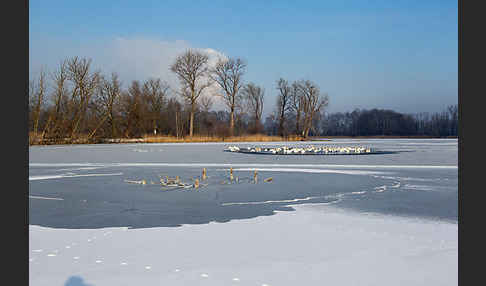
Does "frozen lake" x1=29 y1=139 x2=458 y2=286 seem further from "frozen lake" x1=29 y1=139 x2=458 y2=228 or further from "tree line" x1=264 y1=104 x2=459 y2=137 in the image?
"tree line" x1=264 y1=104 x2=459 y2=137

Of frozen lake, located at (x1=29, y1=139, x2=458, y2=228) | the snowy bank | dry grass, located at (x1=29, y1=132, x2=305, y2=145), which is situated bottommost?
the snowy bank

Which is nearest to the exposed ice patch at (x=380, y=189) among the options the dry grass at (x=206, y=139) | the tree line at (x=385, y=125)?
the dry grass at (x=206, y=139)

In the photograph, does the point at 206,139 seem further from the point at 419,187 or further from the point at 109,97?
the point at 419,187

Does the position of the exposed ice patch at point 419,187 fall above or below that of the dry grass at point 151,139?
below

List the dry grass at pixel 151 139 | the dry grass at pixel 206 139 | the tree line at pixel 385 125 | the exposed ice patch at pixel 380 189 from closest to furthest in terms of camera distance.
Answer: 1. the exposed ice patch at pixel 380 189
2. the dry grass at pixel 151 139
3. the dry grass at pixel 206 139
4. the tree line at pixel 385 125

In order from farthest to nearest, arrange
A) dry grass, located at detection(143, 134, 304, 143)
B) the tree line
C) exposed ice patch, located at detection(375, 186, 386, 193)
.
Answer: the tree line < dry grass, located at detection(143, 134, 304, 143) < exposed ice patch, located at detection(375, 186, 386, 193)

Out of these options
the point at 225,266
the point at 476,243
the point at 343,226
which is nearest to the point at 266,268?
the point at 225,266

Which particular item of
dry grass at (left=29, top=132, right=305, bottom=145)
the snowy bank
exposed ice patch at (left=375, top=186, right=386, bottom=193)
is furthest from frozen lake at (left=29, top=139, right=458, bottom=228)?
dry grass at (left=29, top=132, right=305, bottom=145)

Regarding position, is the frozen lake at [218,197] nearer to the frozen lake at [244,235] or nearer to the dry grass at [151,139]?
the frozen lake at [244,235]

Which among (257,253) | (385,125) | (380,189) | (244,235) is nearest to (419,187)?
(380,189)

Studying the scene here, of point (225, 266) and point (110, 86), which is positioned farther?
point (110, 86)

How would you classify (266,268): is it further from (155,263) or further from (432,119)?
(432,119)

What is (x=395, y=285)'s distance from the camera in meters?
2.41

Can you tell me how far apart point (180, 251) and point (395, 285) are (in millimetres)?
1555
